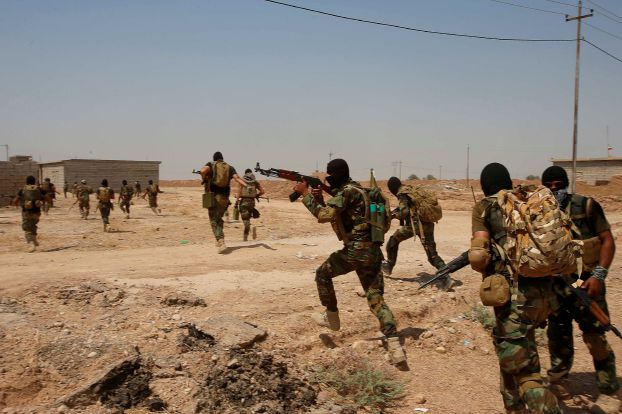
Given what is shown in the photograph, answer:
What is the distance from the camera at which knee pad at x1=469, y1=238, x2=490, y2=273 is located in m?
2.92

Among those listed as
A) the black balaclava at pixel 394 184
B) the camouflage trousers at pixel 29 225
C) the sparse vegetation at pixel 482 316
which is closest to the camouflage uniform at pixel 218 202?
the black balaclava at pixel 394 184

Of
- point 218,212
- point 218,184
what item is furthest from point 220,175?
point 218,212

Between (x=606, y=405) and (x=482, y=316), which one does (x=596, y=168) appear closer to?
(x=482, y=316)

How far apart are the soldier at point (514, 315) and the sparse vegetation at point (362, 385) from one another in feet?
3.32

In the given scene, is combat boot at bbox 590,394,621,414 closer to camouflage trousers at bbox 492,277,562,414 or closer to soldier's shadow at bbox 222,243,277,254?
camouflage trousers at bbox 492,277,562,414

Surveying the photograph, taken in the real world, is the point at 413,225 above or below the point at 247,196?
below

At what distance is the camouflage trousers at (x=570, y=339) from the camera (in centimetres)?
358

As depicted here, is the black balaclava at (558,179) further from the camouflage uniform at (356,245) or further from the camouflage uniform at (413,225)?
the camouflage uniform at (413,225)

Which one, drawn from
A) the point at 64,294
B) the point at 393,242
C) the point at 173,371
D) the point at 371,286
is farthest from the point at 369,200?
the point at 64,294

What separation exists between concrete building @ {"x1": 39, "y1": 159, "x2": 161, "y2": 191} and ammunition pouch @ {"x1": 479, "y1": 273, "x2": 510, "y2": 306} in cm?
3519

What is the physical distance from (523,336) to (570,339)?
1.38m

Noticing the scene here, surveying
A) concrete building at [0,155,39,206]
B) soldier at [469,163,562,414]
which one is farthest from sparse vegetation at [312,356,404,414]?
concrete building at [0,155,39,206]

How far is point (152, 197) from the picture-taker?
19469 millimetres

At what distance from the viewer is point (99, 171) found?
34500 mm
